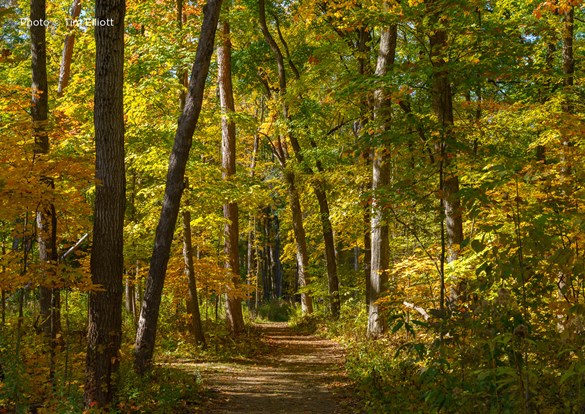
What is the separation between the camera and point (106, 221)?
7.10 m

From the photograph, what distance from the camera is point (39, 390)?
7.38 m

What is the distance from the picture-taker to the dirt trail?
855 cm

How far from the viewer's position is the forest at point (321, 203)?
4.56 m

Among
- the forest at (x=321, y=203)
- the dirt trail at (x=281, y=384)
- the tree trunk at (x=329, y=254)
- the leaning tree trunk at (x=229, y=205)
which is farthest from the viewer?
the tree trunk at (x=329, y=254)

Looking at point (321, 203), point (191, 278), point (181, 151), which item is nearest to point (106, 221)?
point (181, 151)

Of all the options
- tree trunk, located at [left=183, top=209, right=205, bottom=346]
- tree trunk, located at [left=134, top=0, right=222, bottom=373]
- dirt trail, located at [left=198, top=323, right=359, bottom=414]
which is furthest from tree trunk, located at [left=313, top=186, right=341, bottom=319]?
tree trunk, located at [left=134, top=0, right=222, bottom=373]

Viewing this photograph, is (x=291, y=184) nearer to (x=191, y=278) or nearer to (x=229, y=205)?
(x=229, y=205)

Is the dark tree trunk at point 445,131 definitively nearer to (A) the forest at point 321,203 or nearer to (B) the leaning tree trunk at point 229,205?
(A) the forest at point 321,203

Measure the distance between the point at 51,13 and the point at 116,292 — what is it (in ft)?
39.8

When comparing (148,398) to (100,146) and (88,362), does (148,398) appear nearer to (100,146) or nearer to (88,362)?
(88,362)

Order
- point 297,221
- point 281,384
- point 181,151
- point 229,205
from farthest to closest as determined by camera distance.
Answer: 1. point 297,221
2. point 229,205
3. point 281,384
4. point 181,151

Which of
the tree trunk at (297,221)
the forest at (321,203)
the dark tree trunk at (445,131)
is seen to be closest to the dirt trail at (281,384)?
the forest at (321,203)

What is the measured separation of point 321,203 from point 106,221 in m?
13.5

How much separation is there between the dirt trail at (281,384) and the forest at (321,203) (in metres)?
0.08
